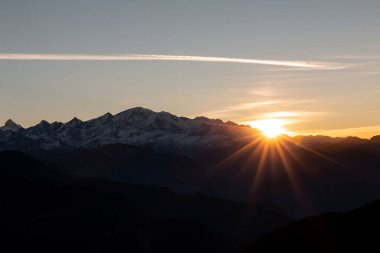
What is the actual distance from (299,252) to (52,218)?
408 feet

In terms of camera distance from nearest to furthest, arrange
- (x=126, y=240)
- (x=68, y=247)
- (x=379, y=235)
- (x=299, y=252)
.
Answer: (x=379, y=235) < (x=299, y=252) < (x=68, y=247) < (x=126, y=240)

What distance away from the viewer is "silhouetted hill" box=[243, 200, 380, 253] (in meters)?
72.6

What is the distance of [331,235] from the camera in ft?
254

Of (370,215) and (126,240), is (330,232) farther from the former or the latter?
(126,240)

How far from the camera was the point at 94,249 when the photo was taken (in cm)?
17800

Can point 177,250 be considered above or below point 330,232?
below

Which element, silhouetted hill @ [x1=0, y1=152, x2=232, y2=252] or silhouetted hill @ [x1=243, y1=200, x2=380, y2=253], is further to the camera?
silhouetted hill @ [x1=0, y1=152, x2=232, y2=252]

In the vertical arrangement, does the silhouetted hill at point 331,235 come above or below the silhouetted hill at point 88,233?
above

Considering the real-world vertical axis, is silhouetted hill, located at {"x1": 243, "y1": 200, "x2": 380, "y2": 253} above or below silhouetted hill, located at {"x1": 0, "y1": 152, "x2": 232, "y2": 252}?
above

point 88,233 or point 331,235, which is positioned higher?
point 331,235

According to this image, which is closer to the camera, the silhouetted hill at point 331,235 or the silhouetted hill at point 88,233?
the silhouetted hill at point 331,235

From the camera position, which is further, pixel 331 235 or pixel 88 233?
pixel 88 233

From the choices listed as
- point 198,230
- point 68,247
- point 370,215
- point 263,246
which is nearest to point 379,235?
point 370,215

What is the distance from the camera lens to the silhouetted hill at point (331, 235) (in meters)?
72.6
